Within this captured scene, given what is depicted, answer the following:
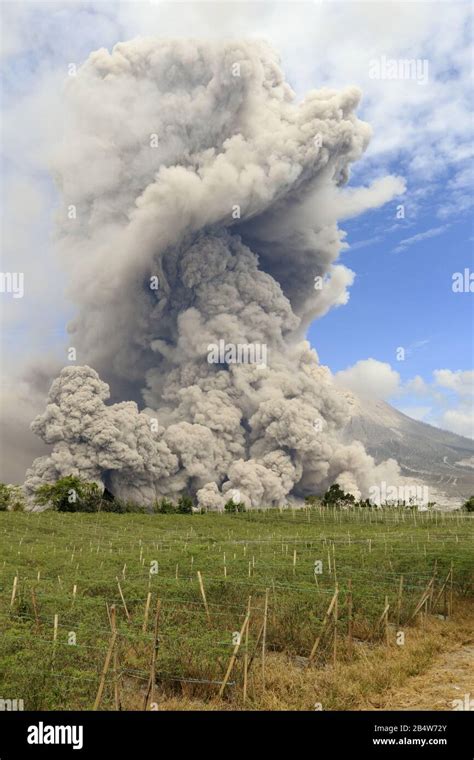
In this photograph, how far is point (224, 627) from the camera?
46.0 feet

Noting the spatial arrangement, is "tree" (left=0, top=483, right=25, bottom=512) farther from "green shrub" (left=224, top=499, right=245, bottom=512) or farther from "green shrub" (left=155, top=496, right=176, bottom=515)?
"green shrub" (left=224, top=499, right=245, bottom=512)

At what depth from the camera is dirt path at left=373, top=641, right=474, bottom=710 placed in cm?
1008

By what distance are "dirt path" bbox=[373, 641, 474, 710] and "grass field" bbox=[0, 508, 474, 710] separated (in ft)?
0.70

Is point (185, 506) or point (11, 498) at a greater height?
point (11, 498)

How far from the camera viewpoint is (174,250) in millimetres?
81000

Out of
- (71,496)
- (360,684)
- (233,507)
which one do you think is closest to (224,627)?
(360,684)

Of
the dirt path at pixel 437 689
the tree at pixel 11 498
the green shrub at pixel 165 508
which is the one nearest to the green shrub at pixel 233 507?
the green shrub at pixel 165 508

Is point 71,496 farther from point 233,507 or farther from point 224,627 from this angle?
point 224,627

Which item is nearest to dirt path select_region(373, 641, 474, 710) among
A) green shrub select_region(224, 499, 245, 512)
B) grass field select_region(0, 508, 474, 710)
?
grass field select_region(0, 508, 474, 710)

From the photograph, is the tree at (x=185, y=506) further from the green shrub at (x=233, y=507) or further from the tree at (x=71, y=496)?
the tree at (x=71, y=496)

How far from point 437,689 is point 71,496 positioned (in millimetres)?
55952

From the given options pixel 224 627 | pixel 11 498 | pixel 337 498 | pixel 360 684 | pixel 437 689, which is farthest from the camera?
pixel 337 498
